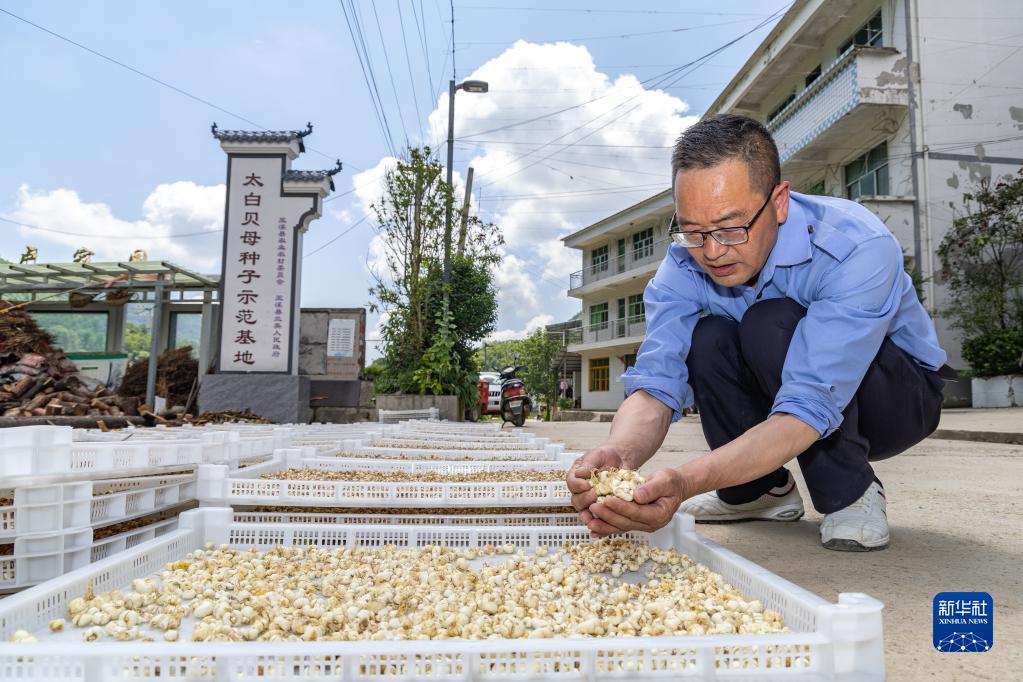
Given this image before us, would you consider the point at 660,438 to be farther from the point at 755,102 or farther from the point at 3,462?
the point at 755,102

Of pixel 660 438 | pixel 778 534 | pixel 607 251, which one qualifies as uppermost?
pixel 607 251

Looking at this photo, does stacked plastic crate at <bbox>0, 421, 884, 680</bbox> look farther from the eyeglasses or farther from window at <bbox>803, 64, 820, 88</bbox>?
window at <bbox>803, 64, 820, 88</bbox>

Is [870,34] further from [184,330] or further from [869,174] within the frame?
[184,330]

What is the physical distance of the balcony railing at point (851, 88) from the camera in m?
8.76

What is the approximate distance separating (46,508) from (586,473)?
106 centimetres

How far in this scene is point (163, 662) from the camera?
0.64 metres

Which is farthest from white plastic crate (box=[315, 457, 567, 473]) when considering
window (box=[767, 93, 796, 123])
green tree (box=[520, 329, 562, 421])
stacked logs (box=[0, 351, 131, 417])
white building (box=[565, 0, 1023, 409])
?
green tree (box=[520, 329, 562, 421])

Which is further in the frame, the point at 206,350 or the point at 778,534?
the point at 206,350

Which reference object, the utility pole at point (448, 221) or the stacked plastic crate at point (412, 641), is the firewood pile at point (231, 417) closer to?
the utility pole at point (448, 221)

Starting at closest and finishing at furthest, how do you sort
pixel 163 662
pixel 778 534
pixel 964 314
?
pixel 163 662, pixel 778 534, pixel 964 314

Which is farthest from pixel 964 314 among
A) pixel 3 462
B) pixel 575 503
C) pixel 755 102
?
pixel 3 462

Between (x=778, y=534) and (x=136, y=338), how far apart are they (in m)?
12.1

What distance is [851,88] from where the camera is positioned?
8.94 m

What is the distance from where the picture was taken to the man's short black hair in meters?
1.25
